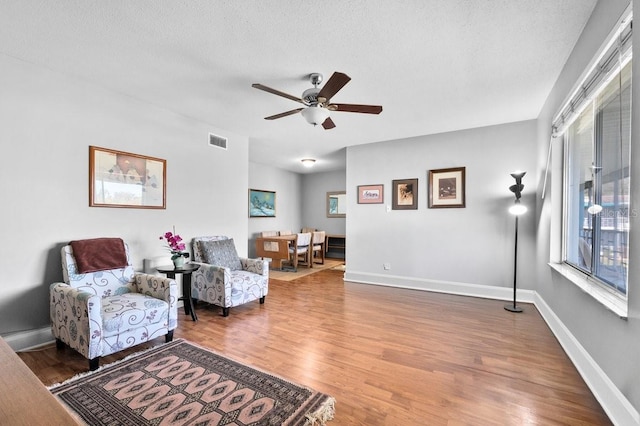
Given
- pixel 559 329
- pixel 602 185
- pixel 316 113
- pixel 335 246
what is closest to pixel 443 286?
pixel 559 329

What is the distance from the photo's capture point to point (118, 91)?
123 inches

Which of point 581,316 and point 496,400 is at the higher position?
point 581,316

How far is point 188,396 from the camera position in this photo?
6.17ft

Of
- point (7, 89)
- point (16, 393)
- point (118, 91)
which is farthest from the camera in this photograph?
point (118, 91)

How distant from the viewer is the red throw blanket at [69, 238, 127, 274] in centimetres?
264

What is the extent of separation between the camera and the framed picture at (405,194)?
4824 millimetres

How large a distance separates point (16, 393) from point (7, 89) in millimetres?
2970

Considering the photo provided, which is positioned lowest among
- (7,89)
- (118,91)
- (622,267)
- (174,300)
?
(174,300)

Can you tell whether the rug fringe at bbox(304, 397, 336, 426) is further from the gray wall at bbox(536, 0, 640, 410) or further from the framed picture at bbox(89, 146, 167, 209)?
the framed picture at bbox(89, 146, 167, 209)

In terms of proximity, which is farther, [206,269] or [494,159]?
[494,159]

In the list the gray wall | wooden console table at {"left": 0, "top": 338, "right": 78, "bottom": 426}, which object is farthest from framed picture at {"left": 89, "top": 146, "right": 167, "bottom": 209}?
the gray wall

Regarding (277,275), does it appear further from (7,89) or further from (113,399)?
(7,89)

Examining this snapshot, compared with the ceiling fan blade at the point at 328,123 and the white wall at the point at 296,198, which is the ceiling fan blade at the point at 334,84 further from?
the white wall at the point at 296,198

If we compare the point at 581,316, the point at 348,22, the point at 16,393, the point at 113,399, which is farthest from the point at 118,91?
the point at 581,316
